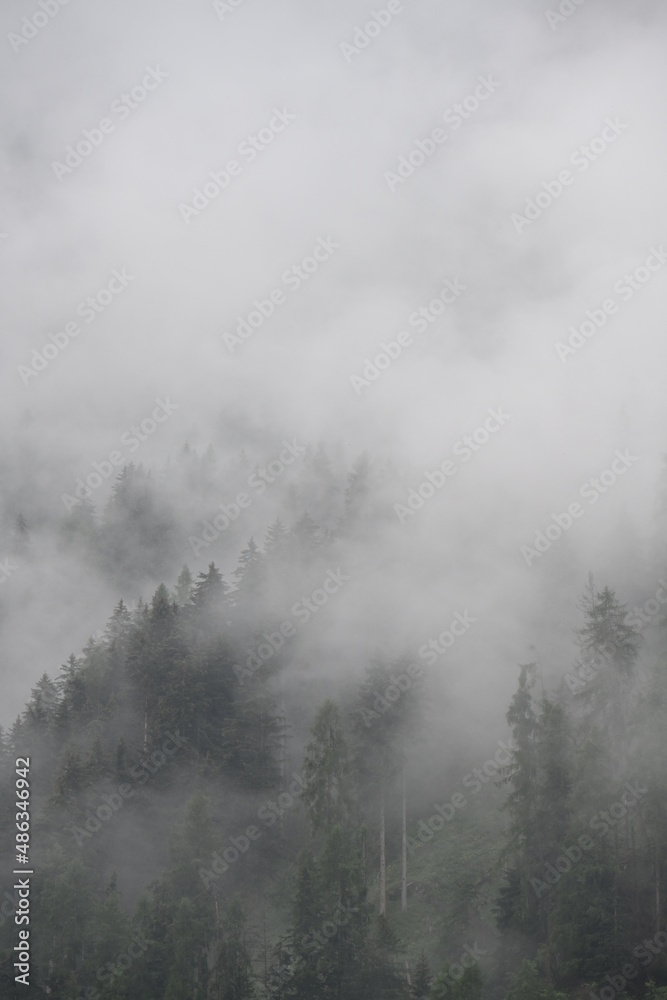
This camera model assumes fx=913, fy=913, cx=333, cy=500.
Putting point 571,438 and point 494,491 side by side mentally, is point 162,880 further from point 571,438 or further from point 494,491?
point 571,438

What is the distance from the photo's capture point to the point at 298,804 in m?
64.1

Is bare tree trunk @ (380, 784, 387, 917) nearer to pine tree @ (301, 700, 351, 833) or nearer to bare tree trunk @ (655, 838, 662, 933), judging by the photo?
pine tree @ (301, 700, 351, 833)

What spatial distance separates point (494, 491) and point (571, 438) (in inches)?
1060

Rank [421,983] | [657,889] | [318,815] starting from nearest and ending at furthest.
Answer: [421,983]
[657,889]
[318,815]

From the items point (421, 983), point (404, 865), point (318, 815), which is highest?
point (318, 815)

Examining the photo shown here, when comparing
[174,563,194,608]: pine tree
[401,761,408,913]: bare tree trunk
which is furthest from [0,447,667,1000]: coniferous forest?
[401,761,408,913]: bare tree trunk

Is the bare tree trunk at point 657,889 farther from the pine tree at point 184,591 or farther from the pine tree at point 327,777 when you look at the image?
the pine tree at point 184,591

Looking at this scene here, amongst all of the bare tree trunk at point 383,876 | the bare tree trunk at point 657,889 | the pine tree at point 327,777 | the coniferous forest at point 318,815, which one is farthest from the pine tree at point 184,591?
the bare tree trunk at point 657,889

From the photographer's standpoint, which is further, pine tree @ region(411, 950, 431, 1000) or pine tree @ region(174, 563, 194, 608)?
pine tree @ region(174, 563, 194, 608)

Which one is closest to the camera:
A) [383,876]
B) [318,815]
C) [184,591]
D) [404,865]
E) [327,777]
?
[318,815]

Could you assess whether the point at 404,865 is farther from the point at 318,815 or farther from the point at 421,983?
the point at 421,983

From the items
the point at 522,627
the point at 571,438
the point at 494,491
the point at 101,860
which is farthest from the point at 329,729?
the point at 571,438

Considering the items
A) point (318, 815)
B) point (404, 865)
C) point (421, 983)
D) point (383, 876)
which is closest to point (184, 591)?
point (318, 815)

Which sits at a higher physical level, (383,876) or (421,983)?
(383,876)
